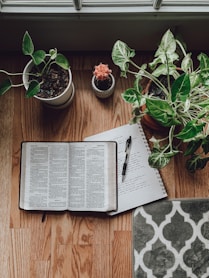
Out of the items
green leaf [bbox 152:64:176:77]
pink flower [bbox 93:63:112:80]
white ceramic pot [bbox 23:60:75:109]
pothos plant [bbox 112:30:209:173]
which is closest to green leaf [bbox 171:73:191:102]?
pothos plant [bbox 112:30:209:173]

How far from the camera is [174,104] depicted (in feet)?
4.17

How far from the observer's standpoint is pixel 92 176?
1523mm

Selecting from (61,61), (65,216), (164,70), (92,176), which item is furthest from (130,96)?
(65,216)

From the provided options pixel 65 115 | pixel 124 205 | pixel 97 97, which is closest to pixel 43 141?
pixel 65 115

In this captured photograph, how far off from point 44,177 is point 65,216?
0.14 meters

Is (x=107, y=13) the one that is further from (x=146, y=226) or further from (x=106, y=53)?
(x=146, y=226)

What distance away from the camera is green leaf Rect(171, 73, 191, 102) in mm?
1173

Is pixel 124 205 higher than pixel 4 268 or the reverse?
higher

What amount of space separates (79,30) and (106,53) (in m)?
0.18

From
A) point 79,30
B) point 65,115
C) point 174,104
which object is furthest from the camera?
point 65,115

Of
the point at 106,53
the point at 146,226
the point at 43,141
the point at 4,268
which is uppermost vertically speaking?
the point at 106,53

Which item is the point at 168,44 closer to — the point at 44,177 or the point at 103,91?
the point at 103,91

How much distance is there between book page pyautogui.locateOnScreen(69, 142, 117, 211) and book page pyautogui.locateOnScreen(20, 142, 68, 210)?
1.0 inches

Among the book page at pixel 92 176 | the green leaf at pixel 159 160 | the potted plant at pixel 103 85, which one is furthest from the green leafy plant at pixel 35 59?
the green leaf at pixel 159 160
